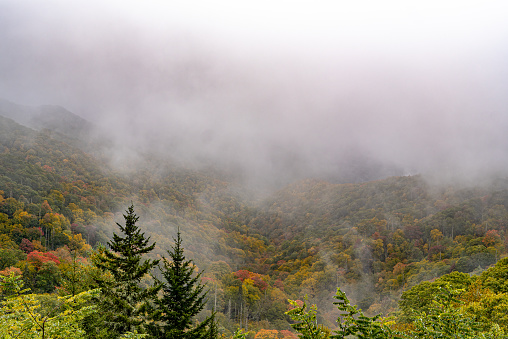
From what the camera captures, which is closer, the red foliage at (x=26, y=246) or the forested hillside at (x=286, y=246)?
the forested hillside at (x=286, y=246)

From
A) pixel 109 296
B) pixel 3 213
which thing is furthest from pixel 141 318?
pixel 3 213

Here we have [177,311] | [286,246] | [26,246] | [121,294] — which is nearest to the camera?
[121,294]

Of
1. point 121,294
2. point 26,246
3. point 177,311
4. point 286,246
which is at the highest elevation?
point 286,246

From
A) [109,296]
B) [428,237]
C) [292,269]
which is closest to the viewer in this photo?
Answer: [109,296]

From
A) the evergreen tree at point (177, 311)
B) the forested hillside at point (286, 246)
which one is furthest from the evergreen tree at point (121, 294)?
the forested hillside at point (286, 246)

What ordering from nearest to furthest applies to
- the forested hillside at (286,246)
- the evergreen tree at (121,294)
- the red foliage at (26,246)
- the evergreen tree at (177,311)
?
the evergreen tree at (121,294) < the evergreen tree at (177,311) < the forested hillside at (286,246) < the red foliage at (26,246)

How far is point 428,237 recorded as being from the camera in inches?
5162

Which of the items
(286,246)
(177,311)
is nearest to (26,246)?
(177,311)

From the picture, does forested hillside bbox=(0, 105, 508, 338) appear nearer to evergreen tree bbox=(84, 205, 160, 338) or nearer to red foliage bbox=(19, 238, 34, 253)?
red foliage bbox=(19, 238, 34, 253)

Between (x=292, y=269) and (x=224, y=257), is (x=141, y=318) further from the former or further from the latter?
(x=224, y=257)

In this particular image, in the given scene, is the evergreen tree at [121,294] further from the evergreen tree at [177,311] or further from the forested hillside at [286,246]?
the forested hillside at [286,246]

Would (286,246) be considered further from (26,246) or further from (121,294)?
(121,294)

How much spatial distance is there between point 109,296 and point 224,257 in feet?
559

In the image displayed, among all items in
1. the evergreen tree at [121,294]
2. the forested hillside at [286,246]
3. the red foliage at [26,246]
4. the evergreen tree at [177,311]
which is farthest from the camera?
the red foliage at [26,246]
